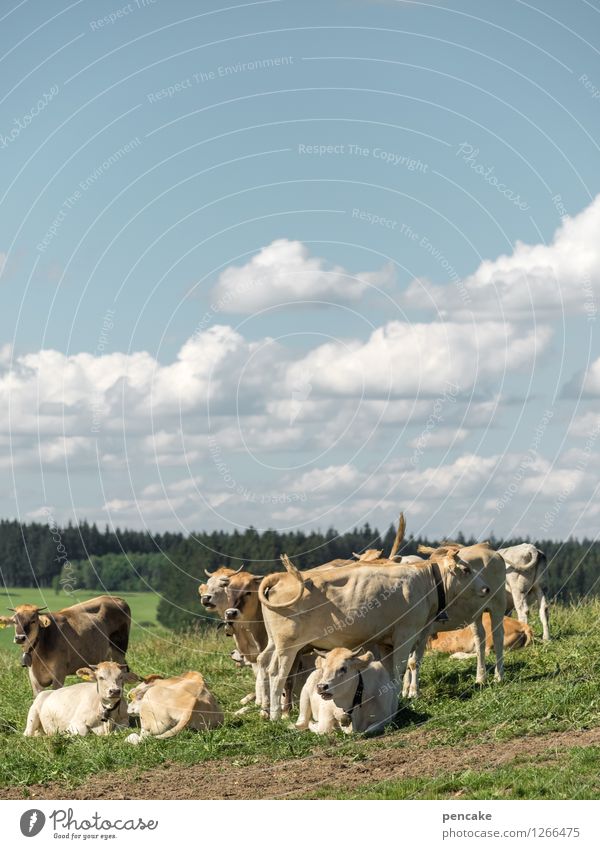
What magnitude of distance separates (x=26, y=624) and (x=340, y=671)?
6194mm

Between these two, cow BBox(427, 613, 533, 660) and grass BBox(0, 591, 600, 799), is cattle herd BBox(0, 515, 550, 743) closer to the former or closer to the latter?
cow BBox(427, 613, 533, 660)

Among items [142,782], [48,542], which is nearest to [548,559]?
[142,782]

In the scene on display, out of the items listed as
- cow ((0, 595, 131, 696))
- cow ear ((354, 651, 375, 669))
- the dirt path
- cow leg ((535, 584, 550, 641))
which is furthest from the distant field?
the dirt path

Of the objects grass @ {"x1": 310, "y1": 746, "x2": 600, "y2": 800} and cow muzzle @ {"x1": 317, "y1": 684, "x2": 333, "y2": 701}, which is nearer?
grass @ {"x1": 310, "y1": 746, "x2": 600, "y2": 800}

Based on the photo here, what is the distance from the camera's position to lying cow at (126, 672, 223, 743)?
15383mm

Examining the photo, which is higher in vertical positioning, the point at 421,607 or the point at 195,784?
the point at 421,607

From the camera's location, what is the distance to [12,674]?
2261 cm

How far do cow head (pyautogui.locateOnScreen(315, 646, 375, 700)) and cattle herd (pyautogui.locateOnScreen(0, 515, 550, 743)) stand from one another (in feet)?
0.05

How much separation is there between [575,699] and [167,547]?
55.5 m

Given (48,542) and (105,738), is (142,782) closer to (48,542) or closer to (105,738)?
(105,738)

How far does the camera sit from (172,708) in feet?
51.2

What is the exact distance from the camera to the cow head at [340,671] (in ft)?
47.0

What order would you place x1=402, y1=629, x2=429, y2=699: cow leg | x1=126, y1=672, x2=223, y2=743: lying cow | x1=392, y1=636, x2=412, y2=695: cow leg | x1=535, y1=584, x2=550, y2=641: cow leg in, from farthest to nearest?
1. x1=535, y1=584, x2=550, y2=641: cow leg
2. x1=402, y1=629, x2=429, y2=699: cow leg
3. x1=392, y1=636, x2=412, y2=695: cow leg
4. x1=126, y1=672, x2=223, y2=743: lying cow

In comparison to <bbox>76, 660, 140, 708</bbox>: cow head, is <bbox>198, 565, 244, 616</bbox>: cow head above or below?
above
